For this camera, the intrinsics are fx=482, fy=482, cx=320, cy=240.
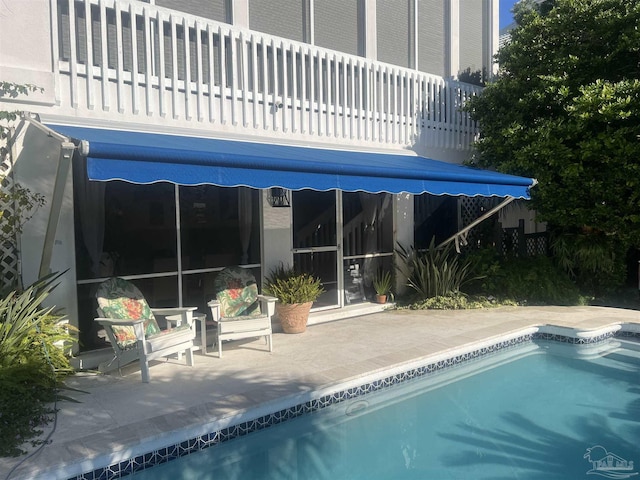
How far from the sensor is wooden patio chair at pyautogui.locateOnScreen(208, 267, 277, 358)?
30.4ft

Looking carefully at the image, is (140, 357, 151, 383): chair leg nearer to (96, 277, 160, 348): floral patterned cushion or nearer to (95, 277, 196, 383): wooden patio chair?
(95, 277, 196, 383): wooden patio chair

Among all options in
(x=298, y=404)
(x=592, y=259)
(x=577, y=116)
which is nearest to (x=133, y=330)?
(x=298, y=404)

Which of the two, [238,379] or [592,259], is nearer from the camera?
[238,379]

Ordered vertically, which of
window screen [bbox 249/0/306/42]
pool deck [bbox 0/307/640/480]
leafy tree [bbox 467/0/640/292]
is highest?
window screen [bbox 249/0/306/42]

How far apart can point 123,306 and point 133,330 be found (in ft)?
1.64

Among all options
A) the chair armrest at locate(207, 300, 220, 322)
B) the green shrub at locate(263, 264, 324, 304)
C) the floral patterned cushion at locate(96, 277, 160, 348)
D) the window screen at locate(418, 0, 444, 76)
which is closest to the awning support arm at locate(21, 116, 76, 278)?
the floral patterned cushion at locate(96, 277, 160, 348)

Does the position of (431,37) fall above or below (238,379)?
above

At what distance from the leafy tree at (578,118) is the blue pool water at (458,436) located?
5780 millimetres

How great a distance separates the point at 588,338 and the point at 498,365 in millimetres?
2621

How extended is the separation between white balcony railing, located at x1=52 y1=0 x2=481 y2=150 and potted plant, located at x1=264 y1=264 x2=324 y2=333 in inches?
142

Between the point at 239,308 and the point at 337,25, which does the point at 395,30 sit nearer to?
the point at 337,25

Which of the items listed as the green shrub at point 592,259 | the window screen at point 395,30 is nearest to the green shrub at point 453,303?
the green shrub at point 592,259

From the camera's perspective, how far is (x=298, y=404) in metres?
7.31

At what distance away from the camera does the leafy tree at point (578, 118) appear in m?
12.9
